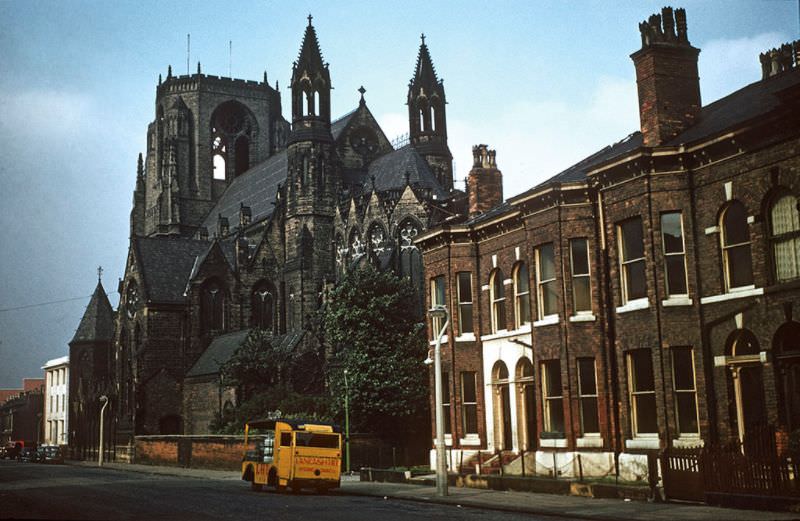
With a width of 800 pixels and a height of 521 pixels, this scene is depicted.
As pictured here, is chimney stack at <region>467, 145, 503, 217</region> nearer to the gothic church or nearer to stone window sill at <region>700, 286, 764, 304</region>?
stone window sill at <region>700, 286, 764, 304</region>

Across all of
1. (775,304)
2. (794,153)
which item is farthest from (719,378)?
(794,153)

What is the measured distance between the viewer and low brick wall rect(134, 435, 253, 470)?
46.8 metres

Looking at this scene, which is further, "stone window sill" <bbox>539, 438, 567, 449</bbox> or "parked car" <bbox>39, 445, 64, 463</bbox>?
"parked car" <bbox>39, 445, 64, 463</bbox>

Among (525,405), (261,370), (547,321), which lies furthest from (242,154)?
(547,321)

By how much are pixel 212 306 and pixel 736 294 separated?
5550 centimetres

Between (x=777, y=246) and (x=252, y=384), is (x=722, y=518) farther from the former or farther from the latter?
(x=252, y=384)

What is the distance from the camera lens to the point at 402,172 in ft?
229

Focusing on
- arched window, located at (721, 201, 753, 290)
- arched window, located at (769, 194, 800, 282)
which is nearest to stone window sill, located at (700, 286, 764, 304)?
arched window, located at (721, 201, 753, 290)

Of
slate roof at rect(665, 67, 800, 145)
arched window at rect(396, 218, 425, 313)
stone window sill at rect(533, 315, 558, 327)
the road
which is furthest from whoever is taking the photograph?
arched window at rect(396, 218, 425, 313)

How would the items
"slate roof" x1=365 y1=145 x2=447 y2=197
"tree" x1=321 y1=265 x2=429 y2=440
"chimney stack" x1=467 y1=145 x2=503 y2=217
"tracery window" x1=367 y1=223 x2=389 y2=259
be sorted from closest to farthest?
1. "chimney stack" x1=467 y1=145 x2=503 y2=217
2. "tree" x1=321 y1=265 x2=429 y2=440
3. "tracery window" x1=367 y1=223 x2=389 y2=259
4. "slate roof" x1=365 y1=145 x2=447 y2=197

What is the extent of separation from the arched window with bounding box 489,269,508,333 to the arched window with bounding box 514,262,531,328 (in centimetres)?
86

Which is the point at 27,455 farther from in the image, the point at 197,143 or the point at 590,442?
the point at 590,442

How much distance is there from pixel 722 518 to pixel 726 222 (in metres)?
8.95

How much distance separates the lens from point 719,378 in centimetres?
2456
